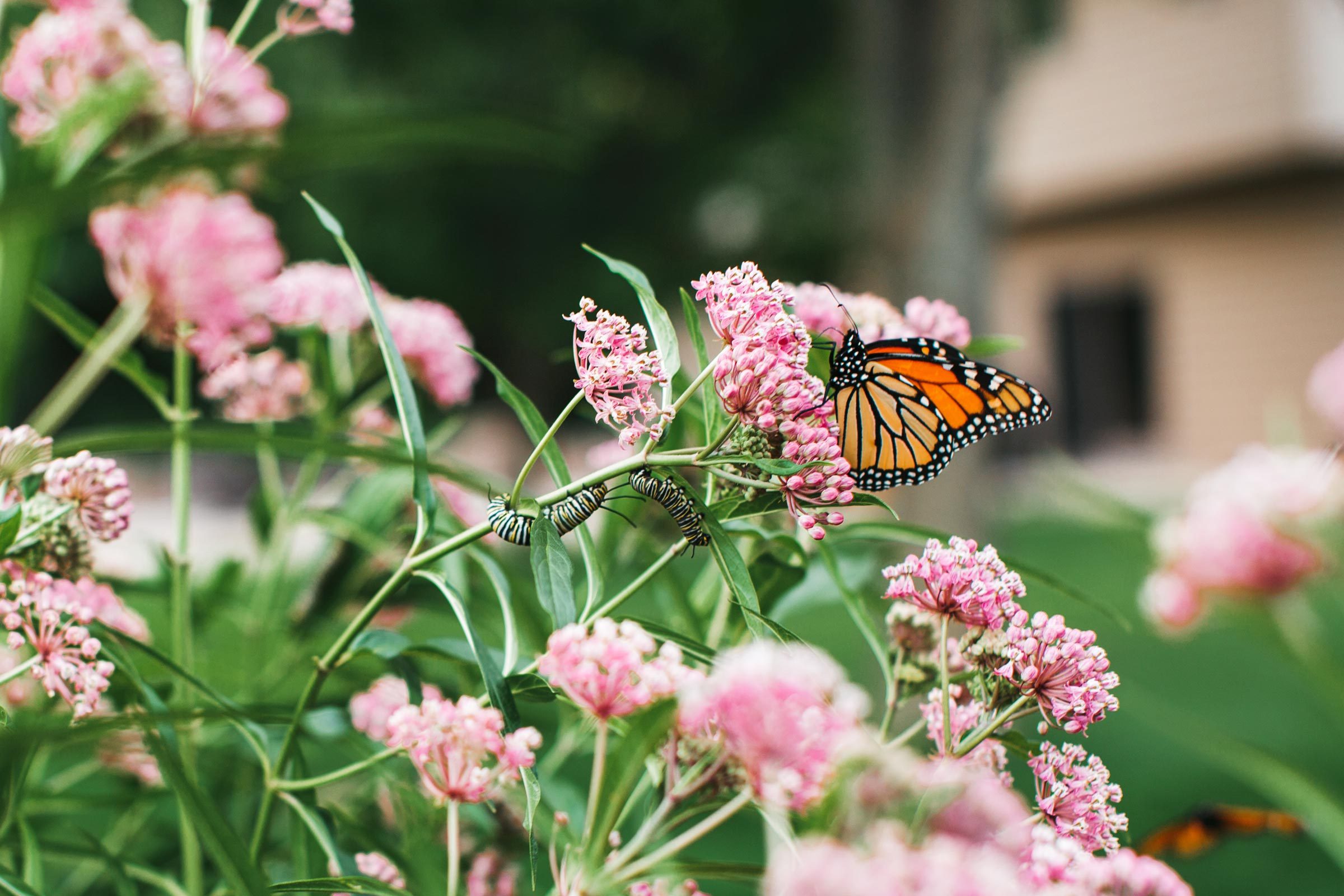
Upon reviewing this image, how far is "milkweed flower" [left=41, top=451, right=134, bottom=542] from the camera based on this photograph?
2.15ft

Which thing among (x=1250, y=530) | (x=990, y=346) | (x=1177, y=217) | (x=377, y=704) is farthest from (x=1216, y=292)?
(x=377, y=704)

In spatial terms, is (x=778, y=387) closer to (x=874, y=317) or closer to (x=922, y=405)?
(x=874, y=317)

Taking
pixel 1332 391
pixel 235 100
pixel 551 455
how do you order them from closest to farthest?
pixel 551 455, pixel 235 100, pixel 1332 391

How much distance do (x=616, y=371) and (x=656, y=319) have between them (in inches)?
1.7

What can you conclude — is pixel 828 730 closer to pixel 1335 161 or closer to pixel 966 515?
pixel 966 515

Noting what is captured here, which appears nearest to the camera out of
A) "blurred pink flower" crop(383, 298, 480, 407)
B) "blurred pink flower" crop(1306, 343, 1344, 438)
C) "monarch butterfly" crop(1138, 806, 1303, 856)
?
"monarch butterfly" crop(1138, 806, 1303, 856)

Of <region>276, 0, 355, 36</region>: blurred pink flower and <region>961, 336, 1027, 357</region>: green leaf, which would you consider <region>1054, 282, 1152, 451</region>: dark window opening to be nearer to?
<region>961, 336, 1027, 357</region>: green leaf

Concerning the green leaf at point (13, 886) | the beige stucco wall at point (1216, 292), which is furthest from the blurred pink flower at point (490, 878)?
the beige stucco wall at point (1216, 292)

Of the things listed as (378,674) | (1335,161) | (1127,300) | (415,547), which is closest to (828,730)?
(415,547)

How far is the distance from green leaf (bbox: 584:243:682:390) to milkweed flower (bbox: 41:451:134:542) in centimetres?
32

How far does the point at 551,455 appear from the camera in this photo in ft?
2.09

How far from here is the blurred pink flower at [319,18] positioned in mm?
936

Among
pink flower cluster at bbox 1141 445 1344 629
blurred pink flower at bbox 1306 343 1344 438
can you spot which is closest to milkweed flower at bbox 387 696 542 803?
pink flower cluster at bbox 1141 445 1344 629

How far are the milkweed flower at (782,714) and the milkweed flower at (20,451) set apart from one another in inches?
16.9
